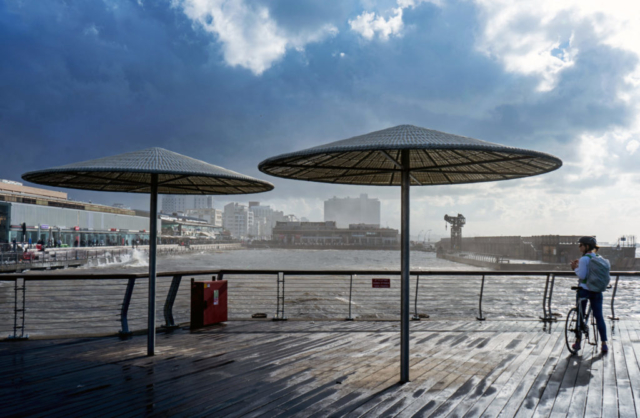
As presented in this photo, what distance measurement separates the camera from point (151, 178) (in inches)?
227

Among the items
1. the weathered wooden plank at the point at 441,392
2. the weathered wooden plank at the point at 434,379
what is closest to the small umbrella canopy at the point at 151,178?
the weathered wooden plank at the point at 434,379

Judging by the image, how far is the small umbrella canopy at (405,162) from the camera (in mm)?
3908

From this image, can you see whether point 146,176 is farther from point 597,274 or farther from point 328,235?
point 328,235

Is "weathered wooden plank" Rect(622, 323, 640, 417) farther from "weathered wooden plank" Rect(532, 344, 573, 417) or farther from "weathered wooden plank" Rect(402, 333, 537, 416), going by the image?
"weathered wooden plank" Rect(402, 333, 537, 416)

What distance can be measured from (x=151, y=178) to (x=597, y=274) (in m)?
5.94

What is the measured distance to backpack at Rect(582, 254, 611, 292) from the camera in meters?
5.79

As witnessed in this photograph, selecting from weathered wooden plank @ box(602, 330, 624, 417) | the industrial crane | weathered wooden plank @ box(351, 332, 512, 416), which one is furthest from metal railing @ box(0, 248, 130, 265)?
the industrial crane

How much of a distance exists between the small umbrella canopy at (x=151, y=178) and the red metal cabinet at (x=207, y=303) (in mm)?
1624

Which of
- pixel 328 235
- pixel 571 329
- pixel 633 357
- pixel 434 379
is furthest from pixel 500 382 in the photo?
pixel 328 235

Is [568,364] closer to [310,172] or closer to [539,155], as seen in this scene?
[539,155]

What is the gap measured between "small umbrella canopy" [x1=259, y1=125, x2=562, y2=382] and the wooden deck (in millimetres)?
744

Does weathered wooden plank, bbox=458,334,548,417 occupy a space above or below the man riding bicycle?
below

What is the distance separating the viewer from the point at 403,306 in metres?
4.68

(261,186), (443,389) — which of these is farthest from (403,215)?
(261,186)
